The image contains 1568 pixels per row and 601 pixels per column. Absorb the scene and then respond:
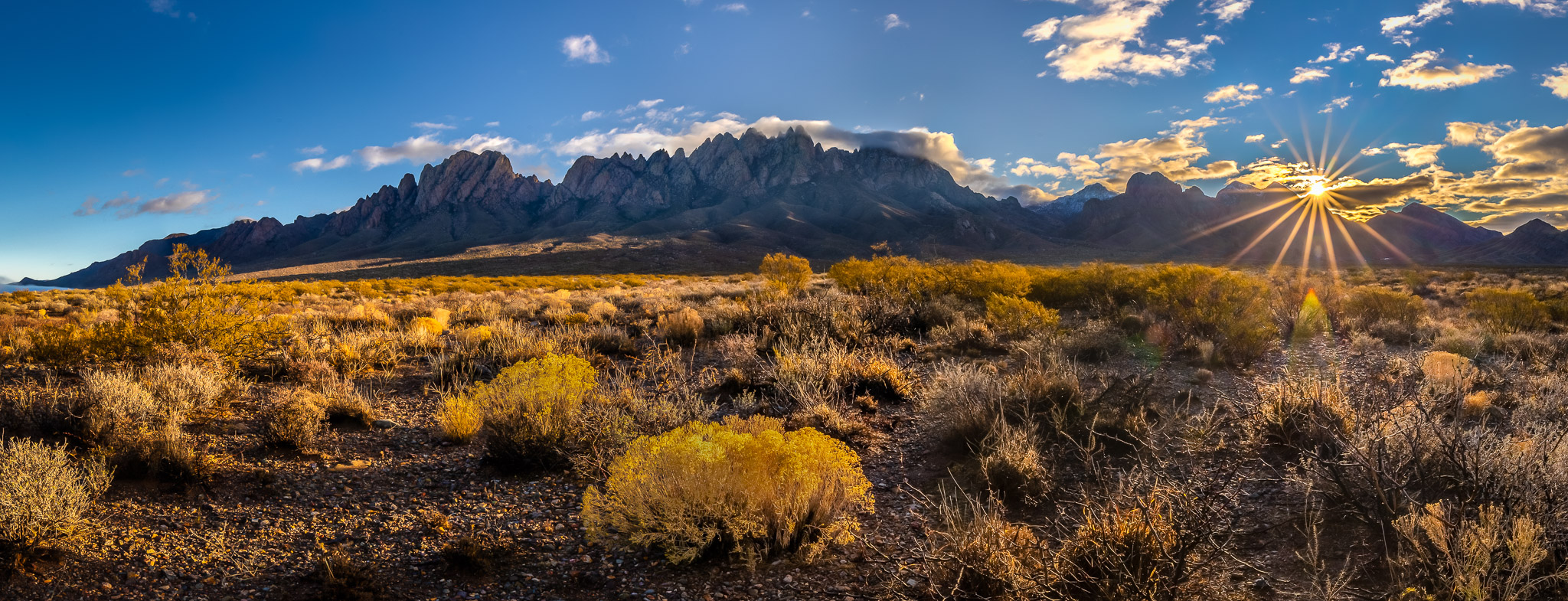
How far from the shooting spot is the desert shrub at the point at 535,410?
5270mm

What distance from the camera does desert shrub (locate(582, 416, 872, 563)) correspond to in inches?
142

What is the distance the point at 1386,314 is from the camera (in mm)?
12320

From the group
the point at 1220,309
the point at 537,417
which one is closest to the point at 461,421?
the point at 537,417

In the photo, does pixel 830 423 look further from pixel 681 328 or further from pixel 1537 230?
pixel 1537 230

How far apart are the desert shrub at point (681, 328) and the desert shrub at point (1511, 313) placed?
13886 millimetres

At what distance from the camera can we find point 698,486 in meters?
3.60

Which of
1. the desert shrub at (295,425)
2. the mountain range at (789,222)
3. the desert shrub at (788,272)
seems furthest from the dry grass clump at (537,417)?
the mountain range at (789,222)

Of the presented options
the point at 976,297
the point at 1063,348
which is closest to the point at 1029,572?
the point at 1063,348

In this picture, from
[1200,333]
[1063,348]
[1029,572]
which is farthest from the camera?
[1200,333]

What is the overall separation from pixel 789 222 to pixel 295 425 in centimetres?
10020

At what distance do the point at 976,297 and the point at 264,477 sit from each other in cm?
1356

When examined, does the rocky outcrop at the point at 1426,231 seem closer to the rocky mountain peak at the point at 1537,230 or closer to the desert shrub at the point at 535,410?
the rocky mountain peak at the point at 1537,230

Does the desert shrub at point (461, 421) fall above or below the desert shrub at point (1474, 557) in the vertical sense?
above

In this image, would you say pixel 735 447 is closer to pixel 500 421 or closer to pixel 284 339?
pixel 500 421
